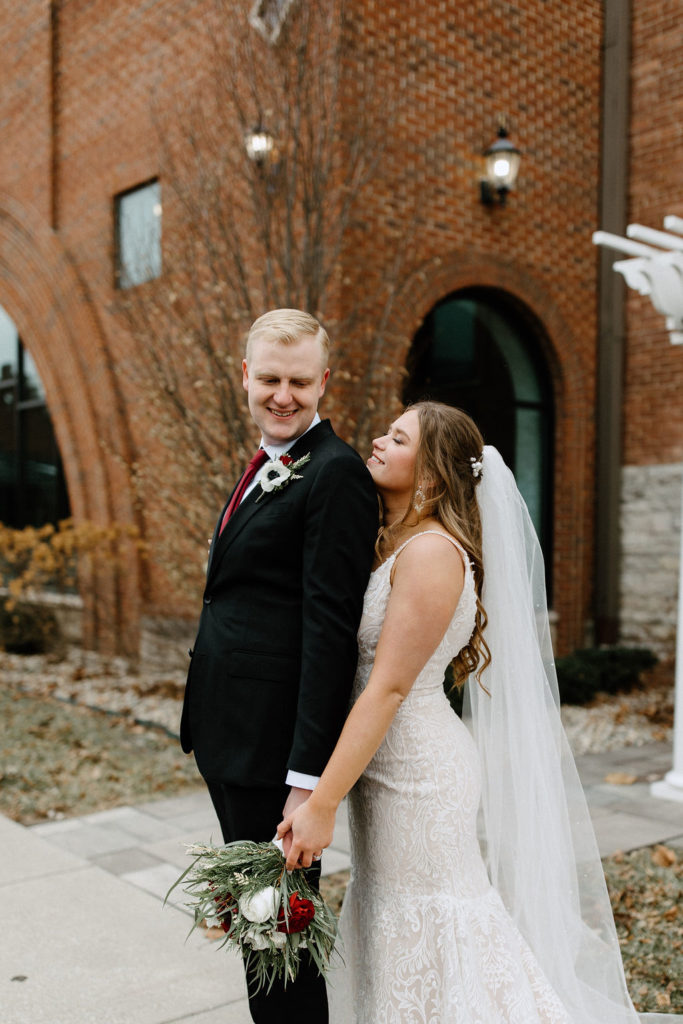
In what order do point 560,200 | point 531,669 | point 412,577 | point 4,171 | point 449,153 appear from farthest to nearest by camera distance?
point 4,171
point 560,200
point 449,153
point 531,669
point 412,577

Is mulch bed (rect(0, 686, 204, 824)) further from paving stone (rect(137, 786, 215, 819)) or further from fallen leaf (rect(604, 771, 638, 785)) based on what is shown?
fallen leaf (rect(604, 771, 638, 785))

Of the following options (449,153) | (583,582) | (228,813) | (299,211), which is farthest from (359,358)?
(228,813)

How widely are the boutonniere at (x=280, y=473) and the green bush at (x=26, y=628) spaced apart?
8.38 metres

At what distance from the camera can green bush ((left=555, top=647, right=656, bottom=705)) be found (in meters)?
7.74

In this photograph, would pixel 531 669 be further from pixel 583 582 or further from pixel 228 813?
pixel 583 582

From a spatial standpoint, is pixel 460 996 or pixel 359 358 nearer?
pixel 460 996

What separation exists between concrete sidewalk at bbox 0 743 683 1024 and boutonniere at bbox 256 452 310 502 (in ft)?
4.55

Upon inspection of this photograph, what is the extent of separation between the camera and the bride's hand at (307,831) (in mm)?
2004

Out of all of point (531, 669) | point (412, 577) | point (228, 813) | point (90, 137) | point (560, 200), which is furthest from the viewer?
point (90, 137)

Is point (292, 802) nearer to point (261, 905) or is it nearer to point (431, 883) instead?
point (261, 905)

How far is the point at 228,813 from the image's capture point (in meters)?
2.26

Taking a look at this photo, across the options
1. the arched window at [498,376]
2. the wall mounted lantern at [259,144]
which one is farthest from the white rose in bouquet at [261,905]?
the arched window at [498,376]

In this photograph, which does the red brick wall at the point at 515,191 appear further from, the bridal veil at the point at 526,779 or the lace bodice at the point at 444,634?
the lace bodice at the point at 444,634

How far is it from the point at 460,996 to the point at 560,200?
7.78m
